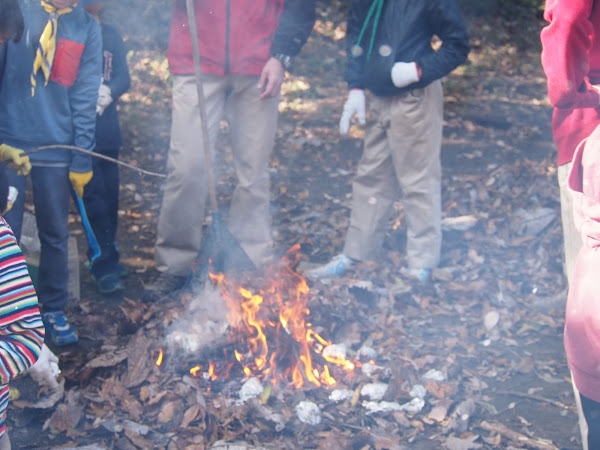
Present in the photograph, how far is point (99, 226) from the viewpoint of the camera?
5492mm

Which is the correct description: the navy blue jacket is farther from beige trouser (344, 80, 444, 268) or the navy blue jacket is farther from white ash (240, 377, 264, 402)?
white ash (240, 377, 264, 402)

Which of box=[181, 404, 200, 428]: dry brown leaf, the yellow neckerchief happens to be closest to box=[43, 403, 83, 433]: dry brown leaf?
box=[181, 404, 200, 428]: dry brown leaf

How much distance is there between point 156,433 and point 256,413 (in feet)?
1.78

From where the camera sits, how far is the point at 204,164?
17.5ft

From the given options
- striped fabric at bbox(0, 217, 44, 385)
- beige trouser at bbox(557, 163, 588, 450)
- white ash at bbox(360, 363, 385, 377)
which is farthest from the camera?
white ash at bbox(360, 363, 385, 377)

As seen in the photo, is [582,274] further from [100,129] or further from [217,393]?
[100,129]

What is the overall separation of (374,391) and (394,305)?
1.20m

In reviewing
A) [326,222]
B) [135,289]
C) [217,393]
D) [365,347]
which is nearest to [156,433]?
[217,393]

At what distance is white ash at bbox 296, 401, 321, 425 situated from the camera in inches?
157

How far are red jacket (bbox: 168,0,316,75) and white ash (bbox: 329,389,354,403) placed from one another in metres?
2.35

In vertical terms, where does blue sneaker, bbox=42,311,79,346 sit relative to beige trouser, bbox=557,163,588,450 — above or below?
below

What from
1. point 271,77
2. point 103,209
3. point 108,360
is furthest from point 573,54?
point 103,209

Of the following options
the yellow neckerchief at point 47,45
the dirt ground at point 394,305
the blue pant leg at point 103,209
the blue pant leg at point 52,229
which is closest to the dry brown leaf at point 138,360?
the dirt ground at point 394,305

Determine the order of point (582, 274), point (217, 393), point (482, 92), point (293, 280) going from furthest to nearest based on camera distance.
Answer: point (482, 92), point (293, 280), point (217, 393), point (582, 274)
